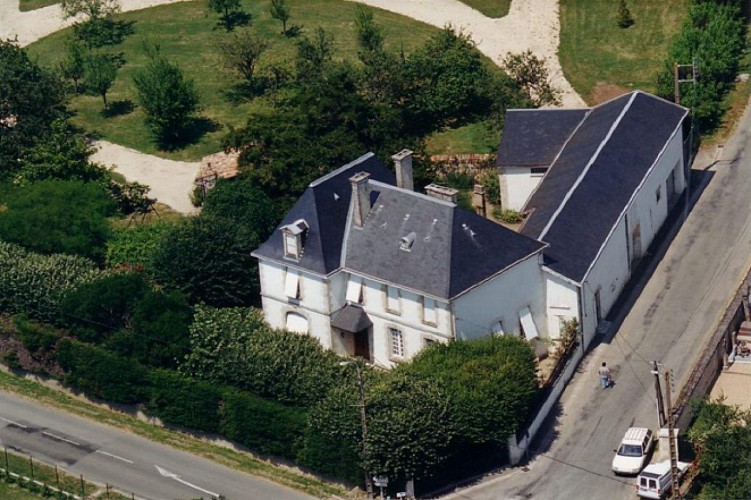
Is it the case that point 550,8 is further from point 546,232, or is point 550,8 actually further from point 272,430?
point 272,430

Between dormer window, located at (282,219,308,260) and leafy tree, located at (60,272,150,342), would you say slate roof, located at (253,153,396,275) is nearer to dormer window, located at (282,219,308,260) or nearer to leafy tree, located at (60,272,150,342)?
dormer window, located at (282,219,308,260)

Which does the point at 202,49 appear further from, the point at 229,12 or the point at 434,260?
the point at 434,260

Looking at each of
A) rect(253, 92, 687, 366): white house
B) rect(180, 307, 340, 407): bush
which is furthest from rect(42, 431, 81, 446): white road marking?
rect(253, 92, 687, 366): white house

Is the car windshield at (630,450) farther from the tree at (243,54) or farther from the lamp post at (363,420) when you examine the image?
the tree at (243,54)

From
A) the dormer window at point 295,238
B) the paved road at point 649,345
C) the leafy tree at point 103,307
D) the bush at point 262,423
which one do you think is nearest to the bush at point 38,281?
the leafy tree at point 103,307

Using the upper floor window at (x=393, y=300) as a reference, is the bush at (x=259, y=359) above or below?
below
